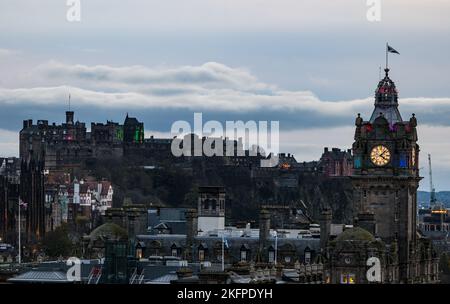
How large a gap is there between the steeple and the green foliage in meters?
23.7

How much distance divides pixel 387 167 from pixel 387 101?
366 cm

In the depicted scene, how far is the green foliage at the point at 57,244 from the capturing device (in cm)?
12800

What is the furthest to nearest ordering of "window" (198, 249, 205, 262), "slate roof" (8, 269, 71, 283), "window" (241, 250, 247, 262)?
→ "window" (198, 249, 205, 262) < "window" (241, 250, 247, 262) < "slate roof" (8, 269, 71, 283)

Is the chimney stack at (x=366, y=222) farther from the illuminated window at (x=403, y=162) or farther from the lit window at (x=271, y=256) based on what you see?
the illuminated window at (x=403, y=162)

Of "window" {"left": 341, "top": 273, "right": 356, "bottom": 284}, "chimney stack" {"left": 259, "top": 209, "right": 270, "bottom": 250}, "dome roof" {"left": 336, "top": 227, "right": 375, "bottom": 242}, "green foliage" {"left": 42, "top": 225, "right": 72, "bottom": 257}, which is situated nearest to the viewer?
"window" {"left": 341, "top": 273, "right": 356, "bottom": 284}

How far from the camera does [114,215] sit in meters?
112

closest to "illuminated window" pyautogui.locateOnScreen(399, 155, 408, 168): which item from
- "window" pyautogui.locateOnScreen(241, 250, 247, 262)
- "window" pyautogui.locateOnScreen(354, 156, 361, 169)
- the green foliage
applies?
"window" pyautogui.locateOnScreen(354, 156, 361, 169)

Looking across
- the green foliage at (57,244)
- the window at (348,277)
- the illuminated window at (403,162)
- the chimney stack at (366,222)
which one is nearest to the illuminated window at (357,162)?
the illuminated window at (403,162)

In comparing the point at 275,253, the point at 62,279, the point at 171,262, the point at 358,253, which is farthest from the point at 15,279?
the point at 275,253

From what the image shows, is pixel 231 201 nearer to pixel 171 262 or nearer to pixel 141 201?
pixel 141 201

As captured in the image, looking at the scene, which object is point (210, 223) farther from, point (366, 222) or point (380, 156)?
point (366, 222)

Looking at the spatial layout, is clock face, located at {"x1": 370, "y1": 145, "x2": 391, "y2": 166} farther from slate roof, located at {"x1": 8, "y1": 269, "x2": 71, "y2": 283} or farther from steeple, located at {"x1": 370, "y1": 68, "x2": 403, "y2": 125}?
slate roof, located at {"x1": 8, "y1": 269, "x2": 71, "y2": 283}

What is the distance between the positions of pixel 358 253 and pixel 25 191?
305 ft

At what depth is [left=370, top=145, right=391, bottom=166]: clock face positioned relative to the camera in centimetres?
10938
